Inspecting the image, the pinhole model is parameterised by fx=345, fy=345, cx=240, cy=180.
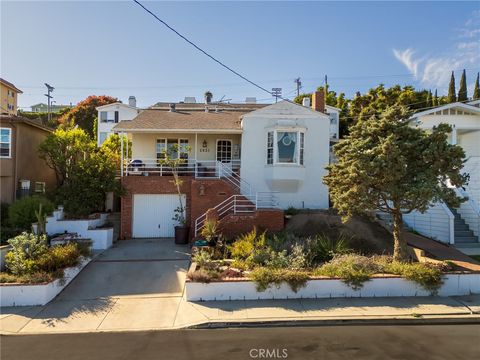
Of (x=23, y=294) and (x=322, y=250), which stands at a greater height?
(x=322, y=250)

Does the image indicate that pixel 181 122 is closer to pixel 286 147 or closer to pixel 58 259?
pixel 286 147

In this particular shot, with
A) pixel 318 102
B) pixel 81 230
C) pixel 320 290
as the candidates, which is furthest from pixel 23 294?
pixel 318 102

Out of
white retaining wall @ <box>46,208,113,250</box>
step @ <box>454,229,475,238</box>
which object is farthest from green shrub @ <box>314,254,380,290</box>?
white retaining wall @ <box>46,208,113,250</box>

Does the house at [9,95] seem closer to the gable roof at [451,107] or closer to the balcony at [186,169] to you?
the balcony at [186,169]

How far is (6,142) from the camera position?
55.9 ft

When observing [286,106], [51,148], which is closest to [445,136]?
[286,106]

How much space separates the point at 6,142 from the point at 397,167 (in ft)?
57.8

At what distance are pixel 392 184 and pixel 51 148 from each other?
51.8ft

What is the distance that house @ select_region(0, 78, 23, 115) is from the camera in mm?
33469

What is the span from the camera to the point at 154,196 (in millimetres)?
16828

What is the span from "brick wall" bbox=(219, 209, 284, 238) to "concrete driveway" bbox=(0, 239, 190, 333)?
205 cm

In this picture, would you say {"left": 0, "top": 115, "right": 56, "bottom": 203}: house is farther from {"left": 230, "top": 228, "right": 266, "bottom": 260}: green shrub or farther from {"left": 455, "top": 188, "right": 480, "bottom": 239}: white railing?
{"left": 455, "top": 188, "right": 480, "bottom": 239}: white railing

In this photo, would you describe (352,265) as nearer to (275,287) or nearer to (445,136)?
(275,287)

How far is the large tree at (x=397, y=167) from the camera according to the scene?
986 centimetres
